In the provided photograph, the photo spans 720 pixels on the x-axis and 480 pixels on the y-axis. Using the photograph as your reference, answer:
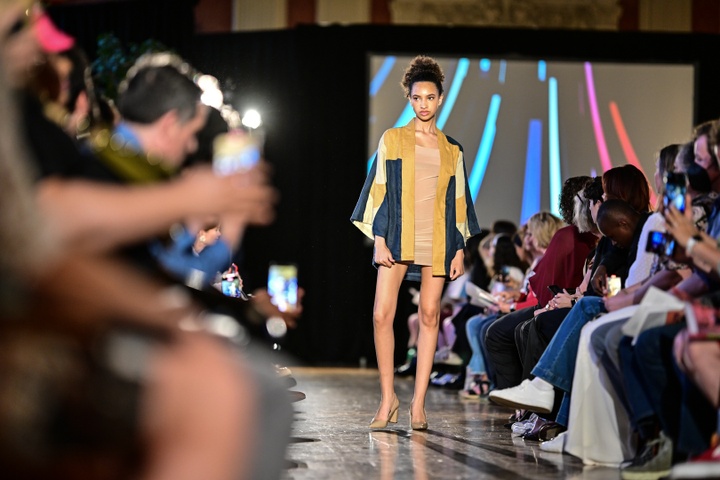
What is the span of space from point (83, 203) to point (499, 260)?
549 cm

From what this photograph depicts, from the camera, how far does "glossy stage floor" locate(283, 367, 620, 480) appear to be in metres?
3.08

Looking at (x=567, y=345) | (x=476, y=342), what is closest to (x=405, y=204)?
(x=567, y=345)

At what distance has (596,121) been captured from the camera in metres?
9.38

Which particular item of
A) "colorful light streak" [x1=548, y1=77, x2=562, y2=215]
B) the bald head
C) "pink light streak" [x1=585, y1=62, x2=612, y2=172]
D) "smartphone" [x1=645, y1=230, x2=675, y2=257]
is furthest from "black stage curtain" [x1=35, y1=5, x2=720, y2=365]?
"smartphone" [x1=645, y1=230, x2=675, y2=257]

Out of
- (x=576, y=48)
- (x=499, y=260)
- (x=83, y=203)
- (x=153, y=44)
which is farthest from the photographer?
(x=576, y=48)

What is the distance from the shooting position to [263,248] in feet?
31.4

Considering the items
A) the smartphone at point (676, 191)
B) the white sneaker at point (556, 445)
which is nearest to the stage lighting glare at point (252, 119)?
the white sneaker at point (556, 445)

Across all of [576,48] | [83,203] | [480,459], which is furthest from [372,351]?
[83,203]

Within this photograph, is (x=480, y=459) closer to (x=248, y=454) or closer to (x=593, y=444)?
(x=593, y=444)

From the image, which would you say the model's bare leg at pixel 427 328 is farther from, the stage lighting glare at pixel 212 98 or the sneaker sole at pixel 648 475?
the stage lighting glare at pixel 212 98

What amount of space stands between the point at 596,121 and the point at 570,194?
181 inches

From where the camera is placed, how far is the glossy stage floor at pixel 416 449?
3080 mm

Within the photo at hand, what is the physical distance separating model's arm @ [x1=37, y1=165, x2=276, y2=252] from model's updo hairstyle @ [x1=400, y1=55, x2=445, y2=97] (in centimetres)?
280

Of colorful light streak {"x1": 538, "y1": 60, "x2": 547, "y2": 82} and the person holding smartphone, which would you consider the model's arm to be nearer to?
the person holding smartphone
